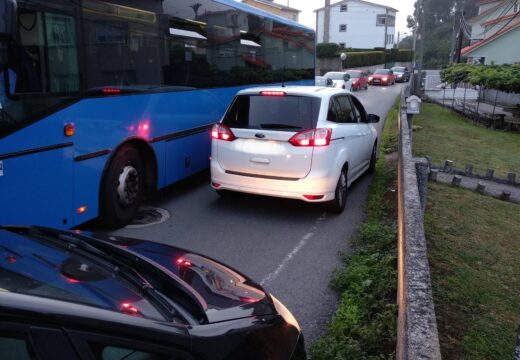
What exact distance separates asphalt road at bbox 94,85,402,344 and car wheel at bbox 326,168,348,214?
4.7 inches

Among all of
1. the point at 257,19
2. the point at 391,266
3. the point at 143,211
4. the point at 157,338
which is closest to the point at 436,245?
the point at 391,266

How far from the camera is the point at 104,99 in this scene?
5.68m

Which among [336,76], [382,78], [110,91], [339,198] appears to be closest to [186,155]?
[110,91]

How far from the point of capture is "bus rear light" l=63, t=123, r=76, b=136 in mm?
5098

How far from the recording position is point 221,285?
2629 millimetres

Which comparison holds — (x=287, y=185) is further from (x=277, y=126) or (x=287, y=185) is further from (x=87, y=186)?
(x=87, y=186)

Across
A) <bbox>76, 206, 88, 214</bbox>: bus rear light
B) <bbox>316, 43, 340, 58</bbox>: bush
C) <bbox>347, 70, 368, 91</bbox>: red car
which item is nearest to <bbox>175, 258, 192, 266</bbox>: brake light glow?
<bbox>76, 206, 88, 214</bbox>: bus rear light

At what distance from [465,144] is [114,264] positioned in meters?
16.1

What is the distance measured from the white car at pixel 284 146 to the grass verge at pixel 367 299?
2.77 feet

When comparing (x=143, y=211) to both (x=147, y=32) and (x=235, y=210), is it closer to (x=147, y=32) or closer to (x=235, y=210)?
(x=235, y=210)

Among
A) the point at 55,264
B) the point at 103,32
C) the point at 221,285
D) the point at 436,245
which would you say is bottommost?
the point at 436,245

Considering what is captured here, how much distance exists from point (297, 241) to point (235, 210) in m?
1.43

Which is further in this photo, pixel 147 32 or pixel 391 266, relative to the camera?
pixel 147 32

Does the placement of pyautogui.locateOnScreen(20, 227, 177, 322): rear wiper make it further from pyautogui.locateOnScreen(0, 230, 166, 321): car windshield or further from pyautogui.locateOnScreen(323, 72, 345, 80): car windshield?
pyautogui.locateOnScreen(323, 72, 345, 80): car windshield
